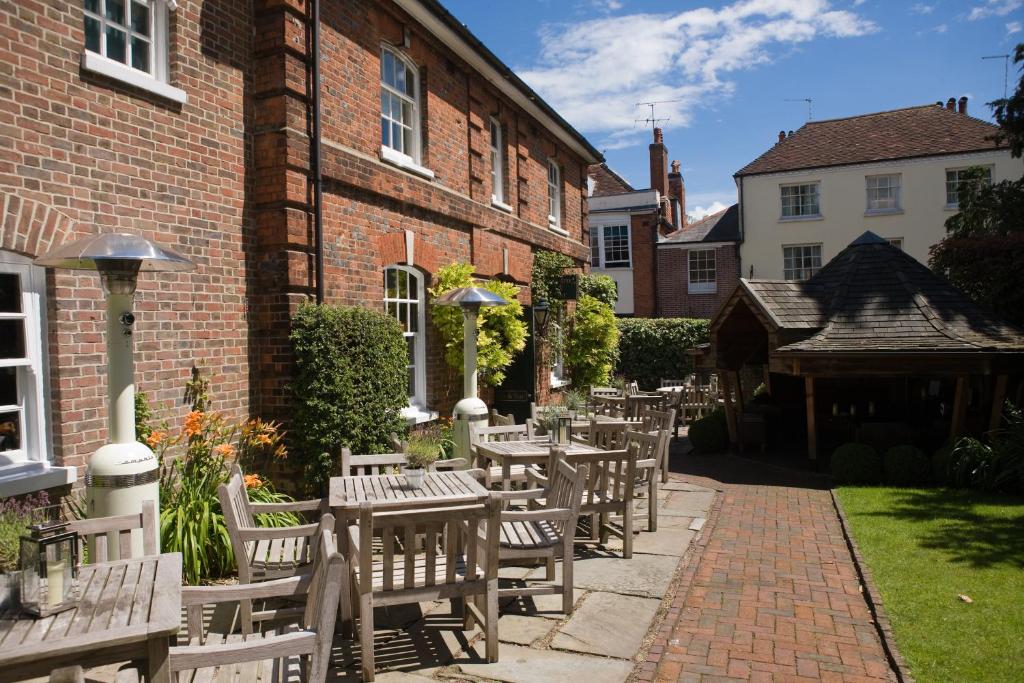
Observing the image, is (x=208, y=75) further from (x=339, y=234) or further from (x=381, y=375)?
(x=381, y=375)

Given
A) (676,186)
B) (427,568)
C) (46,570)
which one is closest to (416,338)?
(427,568)

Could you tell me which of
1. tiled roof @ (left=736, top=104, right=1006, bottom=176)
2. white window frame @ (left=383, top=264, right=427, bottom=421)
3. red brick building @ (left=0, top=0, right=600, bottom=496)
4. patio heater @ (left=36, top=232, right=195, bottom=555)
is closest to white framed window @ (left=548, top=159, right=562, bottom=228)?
red brick building @ (left=0, top=0, right=600, bottom=496)

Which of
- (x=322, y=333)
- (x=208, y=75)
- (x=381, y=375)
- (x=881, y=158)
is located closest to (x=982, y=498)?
(x=381, y=375)

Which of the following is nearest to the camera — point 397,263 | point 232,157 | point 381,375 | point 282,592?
point 282,592

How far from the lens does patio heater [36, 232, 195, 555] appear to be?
4.75m

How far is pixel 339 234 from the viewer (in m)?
8.38

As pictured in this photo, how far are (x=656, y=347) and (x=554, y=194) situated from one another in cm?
737

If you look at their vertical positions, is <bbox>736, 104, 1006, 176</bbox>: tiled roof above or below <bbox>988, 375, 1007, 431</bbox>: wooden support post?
above

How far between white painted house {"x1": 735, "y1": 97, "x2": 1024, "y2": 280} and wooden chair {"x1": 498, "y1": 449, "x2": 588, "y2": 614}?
921 inches

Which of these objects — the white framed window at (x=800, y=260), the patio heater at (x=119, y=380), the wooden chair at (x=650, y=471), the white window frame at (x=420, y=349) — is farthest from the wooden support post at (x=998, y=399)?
the white framed window at (x=800, y=260)

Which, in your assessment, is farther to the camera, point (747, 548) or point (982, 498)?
point (982, 498)

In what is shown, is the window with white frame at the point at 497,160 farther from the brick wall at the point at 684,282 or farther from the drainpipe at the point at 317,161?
the brick wall at the point at 684,282

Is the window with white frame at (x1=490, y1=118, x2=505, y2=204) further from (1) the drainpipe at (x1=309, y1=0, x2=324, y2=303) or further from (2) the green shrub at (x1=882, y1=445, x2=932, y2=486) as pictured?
(2) the green shrub at (x1=882, y1=445, x2=932, y2=486)

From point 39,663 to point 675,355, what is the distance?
67.6 ft
